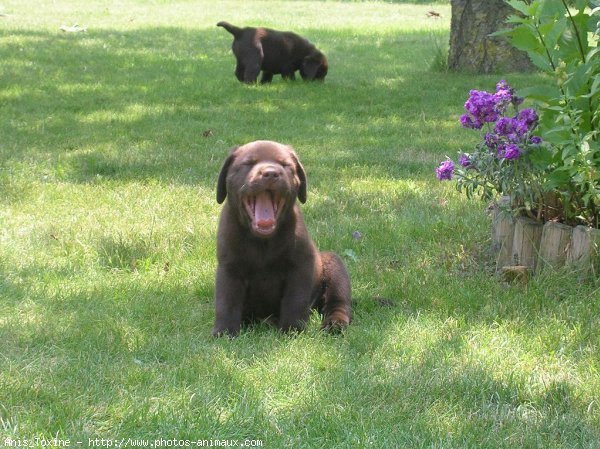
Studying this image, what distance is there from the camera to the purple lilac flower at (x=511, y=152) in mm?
5109

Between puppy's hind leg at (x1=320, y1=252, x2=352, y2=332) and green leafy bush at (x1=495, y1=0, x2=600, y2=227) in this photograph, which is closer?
puppy's hind leg at (x1=320, y1=252, x2=352, y2=332)

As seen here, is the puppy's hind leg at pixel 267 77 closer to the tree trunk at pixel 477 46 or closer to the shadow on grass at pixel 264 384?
the tree trunk at pixel 477 46

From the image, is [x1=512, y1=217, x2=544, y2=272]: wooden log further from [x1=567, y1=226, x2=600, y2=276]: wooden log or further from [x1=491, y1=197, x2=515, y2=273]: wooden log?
[x1=567, y1=226, x2=600, y2=276]: wooden log

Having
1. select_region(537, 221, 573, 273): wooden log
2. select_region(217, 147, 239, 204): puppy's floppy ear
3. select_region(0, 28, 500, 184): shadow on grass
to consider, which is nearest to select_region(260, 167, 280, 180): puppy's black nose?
select_region(217, 147, 239, 204): puppy's floppy ear

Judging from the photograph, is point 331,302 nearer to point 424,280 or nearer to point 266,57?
point 424,280

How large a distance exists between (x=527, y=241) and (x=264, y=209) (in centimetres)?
181

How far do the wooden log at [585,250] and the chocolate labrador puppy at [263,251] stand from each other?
1.42 m

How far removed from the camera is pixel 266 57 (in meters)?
13.6

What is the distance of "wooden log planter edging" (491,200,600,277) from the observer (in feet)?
16.5

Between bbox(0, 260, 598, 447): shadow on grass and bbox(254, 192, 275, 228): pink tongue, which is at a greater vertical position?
bbox(254, 192, 275, 228): pink tongue

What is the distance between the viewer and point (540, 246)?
210 inches

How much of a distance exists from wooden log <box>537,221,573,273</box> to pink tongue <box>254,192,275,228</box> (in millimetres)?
1769

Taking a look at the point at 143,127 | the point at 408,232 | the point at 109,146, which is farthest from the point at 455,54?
the point at 408,232

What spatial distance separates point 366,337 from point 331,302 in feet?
1.53
